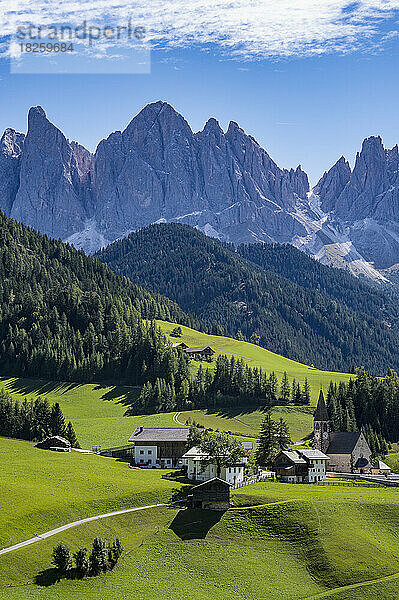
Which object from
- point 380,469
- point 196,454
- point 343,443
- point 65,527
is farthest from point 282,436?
point 65,527

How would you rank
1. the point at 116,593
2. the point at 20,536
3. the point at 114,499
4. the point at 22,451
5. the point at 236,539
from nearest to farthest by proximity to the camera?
1. the point at 116,593
2. the point at 20,536
3. the point at 236,539
4. the point at 114,499
5. the point at 22,451

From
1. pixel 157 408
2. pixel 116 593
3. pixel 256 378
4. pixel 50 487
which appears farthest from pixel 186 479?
pixel 256 378

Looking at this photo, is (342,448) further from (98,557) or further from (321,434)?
(98,557)

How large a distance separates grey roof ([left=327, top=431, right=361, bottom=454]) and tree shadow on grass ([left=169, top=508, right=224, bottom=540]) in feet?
174

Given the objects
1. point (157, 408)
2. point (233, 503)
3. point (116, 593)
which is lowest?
point (116, 593)

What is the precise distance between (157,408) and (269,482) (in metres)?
73.2

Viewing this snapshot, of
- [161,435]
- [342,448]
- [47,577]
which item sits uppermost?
[161,435]

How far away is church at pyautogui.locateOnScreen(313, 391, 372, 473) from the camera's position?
452 feet

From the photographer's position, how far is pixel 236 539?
8475 centimetres

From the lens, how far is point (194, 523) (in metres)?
88.5

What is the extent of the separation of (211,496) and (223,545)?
1056 cm

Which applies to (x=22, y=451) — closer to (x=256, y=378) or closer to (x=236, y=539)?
(x=236, y=539)

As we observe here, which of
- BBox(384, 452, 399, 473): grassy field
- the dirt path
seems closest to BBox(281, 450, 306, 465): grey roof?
BBox(384, 452, 399, 473): grassy field

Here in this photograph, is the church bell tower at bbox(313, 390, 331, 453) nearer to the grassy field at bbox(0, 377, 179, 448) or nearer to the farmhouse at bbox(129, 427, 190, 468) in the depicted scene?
the farmhouse at bbox(129, 427, 190, 468)
